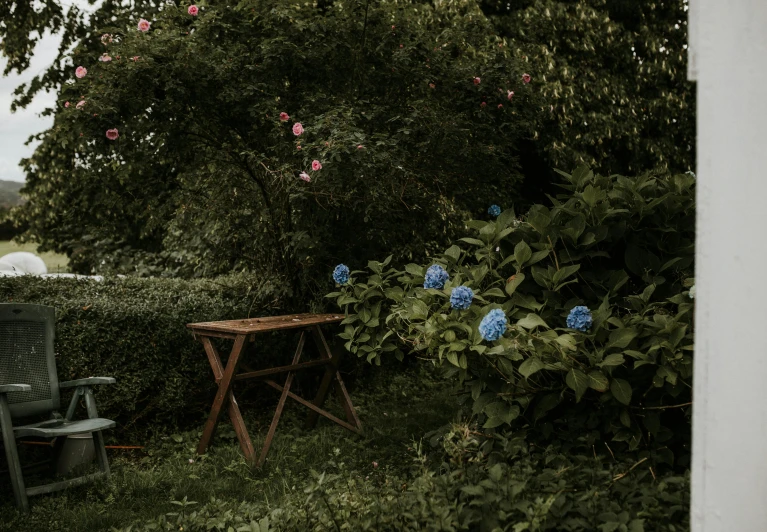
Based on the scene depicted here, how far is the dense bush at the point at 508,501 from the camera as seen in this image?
7.13 ft

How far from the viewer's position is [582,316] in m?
2.78

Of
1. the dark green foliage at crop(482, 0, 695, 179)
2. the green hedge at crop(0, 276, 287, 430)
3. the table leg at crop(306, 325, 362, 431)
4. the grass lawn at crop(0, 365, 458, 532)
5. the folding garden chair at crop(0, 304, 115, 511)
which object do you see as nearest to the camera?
the grass lawn at crop(0, 365, 458, 532)

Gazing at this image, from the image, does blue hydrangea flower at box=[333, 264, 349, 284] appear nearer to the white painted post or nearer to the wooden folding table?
the wooden folding table

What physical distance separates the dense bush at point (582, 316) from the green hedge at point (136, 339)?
7.70ft

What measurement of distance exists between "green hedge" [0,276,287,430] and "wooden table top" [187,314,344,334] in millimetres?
708

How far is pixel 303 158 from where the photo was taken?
5469mm

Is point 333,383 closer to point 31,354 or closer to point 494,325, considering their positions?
point 31,354

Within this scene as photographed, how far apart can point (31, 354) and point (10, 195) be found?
10.6 meters

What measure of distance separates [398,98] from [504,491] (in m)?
4.49

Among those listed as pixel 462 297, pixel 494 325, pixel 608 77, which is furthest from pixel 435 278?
pixel 608 77

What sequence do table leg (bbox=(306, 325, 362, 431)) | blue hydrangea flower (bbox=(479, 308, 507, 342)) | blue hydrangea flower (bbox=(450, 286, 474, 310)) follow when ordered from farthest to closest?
table leg (bbox=(306, 325, 362, 431))
blue hydrangea flower (bbox=(450, 286, 474, 310))
blue hydrangea flower (bbox=(479, 308, 507, 342))

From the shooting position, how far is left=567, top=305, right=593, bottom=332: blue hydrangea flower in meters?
2.78

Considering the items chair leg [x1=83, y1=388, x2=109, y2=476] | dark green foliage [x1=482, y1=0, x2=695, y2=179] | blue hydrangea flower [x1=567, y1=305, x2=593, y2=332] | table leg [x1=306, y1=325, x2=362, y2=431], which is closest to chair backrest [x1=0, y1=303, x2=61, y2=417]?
chair leg [x1=83, y1=388, x2=109, y2=476]

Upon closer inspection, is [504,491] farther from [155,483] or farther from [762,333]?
[155,483]
